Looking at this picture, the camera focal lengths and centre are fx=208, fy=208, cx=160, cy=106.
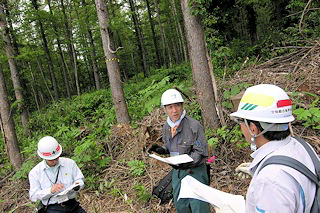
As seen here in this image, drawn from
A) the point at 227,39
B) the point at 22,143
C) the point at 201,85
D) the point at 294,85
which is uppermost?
the point at 227,39

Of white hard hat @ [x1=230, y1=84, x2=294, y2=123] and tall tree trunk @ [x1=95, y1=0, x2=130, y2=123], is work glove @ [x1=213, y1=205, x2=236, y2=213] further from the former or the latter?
tall tree trunk @ [x1=95, y1=0, x2=130, y2=123]

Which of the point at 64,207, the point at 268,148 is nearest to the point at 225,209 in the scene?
the point at 268,148

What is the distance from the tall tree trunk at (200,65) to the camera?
→ 15.4 ft

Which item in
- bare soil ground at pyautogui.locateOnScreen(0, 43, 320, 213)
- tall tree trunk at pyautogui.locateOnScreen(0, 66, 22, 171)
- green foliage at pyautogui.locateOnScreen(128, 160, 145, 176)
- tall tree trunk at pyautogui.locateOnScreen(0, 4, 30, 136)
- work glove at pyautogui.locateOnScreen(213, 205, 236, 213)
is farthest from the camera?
tall tree trunk at pyautogui.locateOnScreen(0, 4, 30, 136)

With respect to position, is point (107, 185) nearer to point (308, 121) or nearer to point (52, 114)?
point (308, 121)

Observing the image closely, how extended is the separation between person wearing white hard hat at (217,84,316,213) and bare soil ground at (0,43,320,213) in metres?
2.70

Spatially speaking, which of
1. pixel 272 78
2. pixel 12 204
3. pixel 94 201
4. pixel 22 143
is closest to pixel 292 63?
pixel 272 78

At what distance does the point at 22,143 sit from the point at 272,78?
10100 millimetres

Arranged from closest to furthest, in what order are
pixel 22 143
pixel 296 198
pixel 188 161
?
pixel 296 198, pixel 188 161, pixel 22 143

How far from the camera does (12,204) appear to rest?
210 inches

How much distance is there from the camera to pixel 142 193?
4223 mm

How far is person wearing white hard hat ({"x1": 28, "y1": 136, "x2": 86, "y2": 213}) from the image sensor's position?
10.2 feet

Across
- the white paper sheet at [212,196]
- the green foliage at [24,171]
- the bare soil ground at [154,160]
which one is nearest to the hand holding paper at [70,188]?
the bare soil ground at [154,160]

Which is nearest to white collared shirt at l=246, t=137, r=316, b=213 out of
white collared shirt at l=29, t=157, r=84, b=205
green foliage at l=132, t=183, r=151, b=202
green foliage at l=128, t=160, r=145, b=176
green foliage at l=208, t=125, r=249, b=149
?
white collared shirt at l=29, t=157, r=84, b=205
